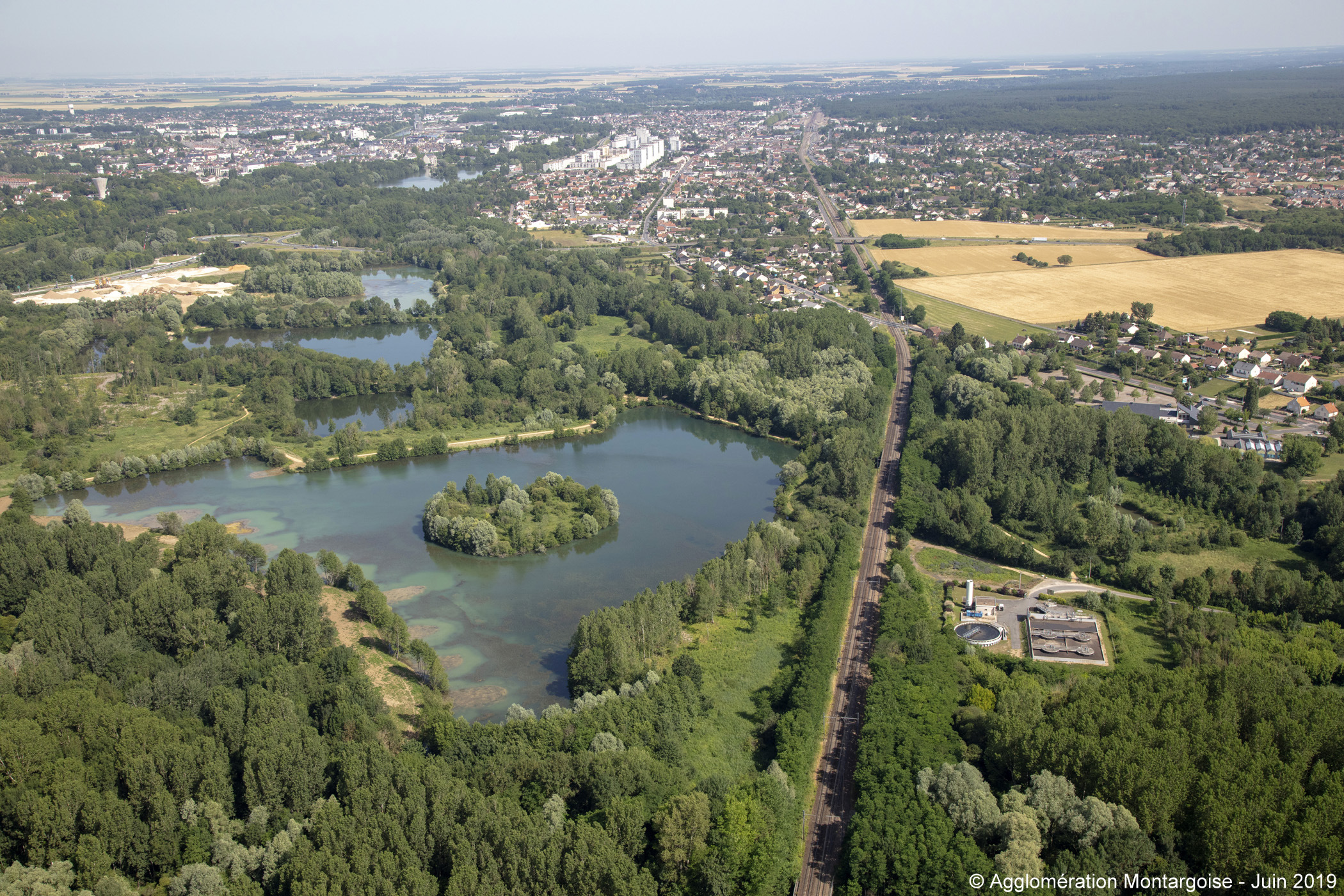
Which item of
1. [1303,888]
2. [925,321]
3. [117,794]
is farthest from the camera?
[925,321]

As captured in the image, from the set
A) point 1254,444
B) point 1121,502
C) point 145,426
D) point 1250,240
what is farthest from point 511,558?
point 1250,240

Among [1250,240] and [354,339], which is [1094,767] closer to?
[354,339]

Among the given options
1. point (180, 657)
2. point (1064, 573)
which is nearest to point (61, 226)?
point (180, 657)

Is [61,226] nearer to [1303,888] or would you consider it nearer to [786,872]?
[786,872]

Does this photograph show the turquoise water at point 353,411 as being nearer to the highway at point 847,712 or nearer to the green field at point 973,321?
the highway at point 847,712

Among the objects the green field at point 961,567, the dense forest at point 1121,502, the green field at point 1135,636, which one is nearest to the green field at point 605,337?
the dense forest at point 1121,502
